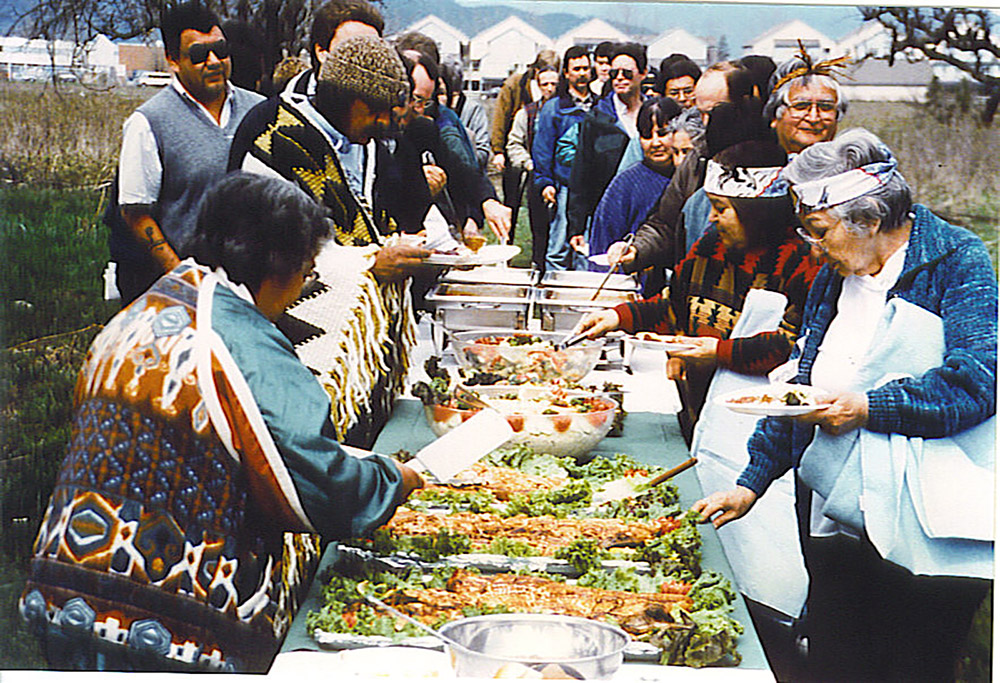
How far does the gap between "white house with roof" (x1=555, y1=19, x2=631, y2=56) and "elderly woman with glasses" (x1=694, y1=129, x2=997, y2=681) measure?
2.26 ft

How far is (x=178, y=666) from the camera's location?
3.66 meters

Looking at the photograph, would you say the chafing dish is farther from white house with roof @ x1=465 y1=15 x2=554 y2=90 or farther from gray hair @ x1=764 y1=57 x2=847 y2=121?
gray hair @ x1=764 y1=57 x2=847 y2=121

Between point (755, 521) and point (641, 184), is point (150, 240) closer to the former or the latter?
point (641, 184)

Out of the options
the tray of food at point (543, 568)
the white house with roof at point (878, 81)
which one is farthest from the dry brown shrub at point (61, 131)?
the white house with roof at point (878, 81)

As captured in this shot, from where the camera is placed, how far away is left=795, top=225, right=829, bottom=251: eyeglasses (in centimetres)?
373

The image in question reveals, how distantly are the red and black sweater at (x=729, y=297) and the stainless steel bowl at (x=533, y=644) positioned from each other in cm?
98

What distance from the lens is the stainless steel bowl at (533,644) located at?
10.9 feet

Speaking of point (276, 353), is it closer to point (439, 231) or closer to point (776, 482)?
point (439, 231)

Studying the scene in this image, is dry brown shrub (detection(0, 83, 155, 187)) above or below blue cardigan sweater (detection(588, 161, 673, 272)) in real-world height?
above

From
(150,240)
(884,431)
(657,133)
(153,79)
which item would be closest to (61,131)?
(153,79)

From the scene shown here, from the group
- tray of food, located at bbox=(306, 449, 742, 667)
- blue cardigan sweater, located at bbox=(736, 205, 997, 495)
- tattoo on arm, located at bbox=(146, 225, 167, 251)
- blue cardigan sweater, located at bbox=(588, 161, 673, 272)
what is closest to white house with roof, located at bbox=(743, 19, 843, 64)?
blue cardigan sweater, located at bbox=(588, 161, 673, 272)

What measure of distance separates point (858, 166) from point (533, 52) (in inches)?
42.3

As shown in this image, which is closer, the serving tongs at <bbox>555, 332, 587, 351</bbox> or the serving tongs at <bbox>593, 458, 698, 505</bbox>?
the serving tongs at <bbox>593, 458, 698, 505</bbox>

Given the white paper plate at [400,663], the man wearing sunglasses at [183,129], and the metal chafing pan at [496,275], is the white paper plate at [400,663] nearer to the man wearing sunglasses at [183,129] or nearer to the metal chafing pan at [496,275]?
the metal chafing pan at [496,275]
